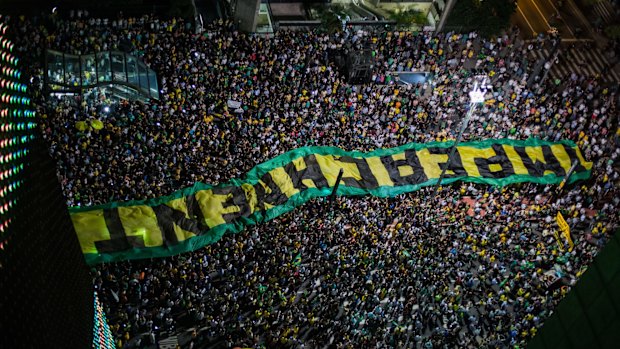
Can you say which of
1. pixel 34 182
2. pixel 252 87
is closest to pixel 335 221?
pixel 252 87

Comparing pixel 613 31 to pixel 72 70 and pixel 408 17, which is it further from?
pixel 72 70

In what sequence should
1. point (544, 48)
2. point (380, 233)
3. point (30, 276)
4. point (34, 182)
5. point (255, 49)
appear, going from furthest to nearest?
1. point (544, 48)
2. point (255, 49)
3. point (380, 233)
4. point (34, 182)
5. point (30, 276)

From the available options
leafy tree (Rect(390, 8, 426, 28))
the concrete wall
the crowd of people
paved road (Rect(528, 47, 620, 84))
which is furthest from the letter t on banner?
paved road (Rect(528, 47, 620, 84))

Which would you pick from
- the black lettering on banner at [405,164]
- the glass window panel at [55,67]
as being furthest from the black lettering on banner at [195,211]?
the black lettering on banner at [405,164]

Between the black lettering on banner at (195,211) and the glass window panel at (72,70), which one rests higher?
the glass window panel at (72,70)

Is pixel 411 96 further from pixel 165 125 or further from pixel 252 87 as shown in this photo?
pixel 165 125

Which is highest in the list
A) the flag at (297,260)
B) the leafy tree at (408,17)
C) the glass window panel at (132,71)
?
the leafy tree at (408,17)

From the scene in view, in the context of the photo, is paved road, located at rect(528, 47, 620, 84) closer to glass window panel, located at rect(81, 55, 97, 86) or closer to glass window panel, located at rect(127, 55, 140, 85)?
glass window panel, located at rect(127, 55, 140, 85)

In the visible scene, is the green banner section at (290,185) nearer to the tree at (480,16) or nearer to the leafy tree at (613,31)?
the tree at (480,16)
